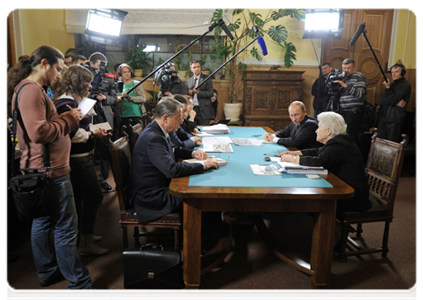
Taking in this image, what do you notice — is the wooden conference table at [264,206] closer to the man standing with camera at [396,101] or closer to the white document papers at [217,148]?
the white document papers at [217,148]

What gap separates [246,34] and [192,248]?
4644 mm

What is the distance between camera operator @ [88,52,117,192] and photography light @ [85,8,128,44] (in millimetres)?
1673

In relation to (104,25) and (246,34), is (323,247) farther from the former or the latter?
(104,25)

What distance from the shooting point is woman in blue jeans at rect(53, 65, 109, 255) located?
6.68 feet

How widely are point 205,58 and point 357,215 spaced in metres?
4.42

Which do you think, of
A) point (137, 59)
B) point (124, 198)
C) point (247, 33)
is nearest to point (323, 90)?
point (247, 33)

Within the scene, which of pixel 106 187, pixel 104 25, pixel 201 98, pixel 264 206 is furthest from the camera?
pixel 104 25

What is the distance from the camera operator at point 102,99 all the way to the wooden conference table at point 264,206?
1794 mm

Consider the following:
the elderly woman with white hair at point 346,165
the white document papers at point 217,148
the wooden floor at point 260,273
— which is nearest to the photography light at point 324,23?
the white document papers at point 217,148

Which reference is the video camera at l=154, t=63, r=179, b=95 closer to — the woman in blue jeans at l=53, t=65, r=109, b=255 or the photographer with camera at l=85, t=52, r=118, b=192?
the photographer with camera at l=85, t=52, r=118, b=192

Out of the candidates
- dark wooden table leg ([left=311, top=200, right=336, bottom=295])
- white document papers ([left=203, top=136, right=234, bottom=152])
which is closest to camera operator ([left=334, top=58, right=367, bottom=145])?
white document papers ([left=203, top=136, right=234, bottom=152])

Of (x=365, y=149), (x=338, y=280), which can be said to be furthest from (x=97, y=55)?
(x=365, y=149)

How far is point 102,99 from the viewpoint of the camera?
3309mm
